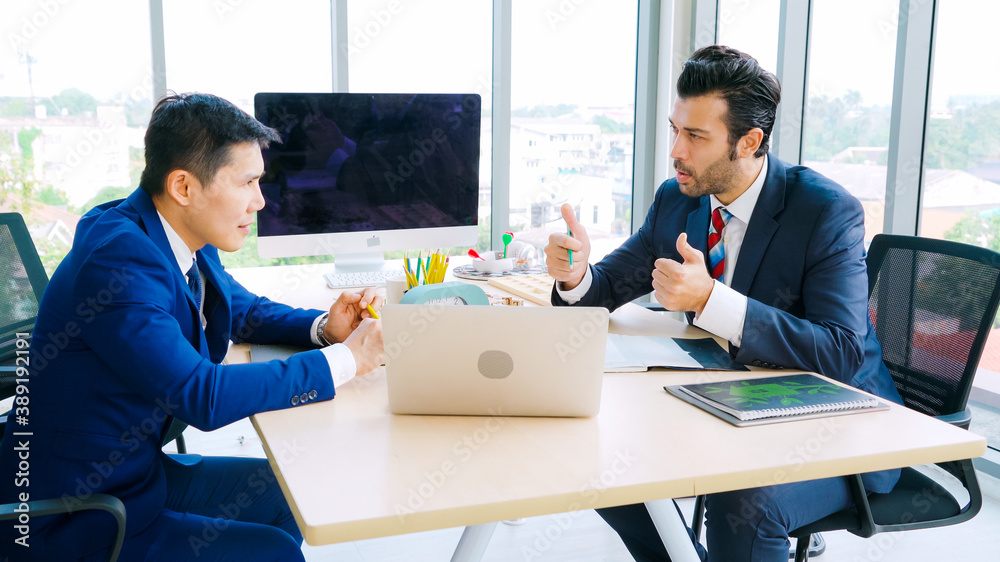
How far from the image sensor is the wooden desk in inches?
36.3

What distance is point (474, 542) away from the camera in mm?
1457

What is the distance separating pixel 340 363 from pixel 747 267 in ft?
2.96

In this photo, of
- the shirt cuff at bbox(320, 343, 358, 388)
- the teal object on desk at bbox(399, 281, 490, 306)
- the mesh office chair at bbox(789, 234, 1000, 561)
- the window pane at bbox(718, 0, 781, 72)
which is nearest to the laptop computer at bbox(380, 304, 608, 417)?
the shirt cuff at bbox(320, 343, 358, 388)

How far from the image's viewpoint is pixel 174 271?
4.19ft

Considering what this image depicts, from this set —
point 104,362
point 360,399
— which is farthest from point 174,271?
point 360,399

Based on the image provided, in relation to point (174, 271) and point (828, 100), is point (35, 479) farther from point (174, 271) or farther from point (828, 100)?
point (828, 100)

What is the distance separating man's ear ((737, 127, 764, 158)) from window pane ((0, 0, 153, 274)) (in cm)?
243

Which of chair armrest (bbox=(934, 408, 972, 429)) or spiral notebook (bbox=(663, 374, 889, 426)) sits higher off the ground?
spiral notebook (bbox=(663, 374, 889, 426))

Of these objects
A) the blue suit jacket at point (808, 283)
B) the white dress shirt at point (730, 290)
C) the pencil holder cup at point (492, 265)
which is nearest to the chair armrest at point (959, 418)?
the blue suit jacket at point (808, 283)

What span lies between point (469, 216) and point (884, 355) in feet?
4.19

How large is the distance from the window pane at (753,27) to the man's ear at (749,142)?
157 centimetres

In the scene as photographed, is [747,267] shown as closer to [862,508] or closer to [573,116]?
[862,508]

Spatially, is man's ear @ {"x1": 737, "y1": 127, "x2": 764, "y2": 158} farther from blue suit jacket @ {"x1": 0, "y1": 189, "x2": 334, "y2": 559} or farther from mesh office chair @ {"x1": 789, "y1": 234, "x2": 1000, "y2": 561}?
blue suit jacket @ {"x1": 0, "y1": 189, "x2": 334, "y2": 559}

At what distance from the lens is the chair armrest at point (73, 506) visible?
1074mm
